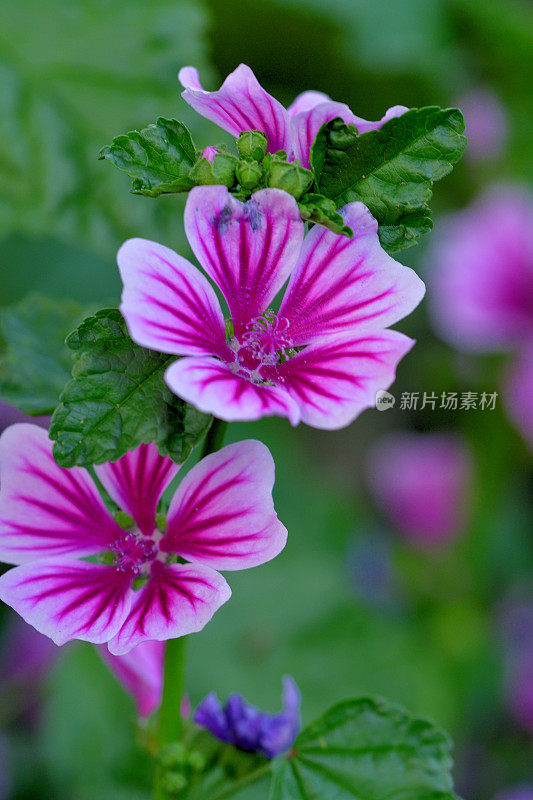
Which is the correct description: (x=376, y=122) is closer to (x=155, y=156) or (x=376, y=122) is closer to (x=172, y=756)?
(x=155, y=156)

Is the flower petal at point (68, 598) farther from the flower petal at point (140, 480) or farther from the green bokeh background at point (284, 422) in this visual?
the green bokeh background at point (284, 422)

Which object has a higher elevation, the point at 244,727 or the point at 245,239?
the point at 245,239

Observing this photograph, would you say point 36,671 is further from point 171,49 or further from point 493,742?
point 171,49

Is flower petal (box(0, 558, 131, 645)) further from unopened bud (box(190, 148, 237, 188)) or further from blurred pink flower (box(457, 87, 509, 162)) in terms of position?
blurred pink flower (box(457, 87, 509, 162))

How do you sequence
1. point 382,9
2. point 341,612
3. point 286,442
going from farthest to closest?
point 382,9
point 286,442
point 341,612

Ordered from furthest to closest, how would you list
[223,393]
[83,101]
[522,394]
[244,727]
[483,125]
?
[483,125], [522,394], [83,101], [244,727], [223,393]

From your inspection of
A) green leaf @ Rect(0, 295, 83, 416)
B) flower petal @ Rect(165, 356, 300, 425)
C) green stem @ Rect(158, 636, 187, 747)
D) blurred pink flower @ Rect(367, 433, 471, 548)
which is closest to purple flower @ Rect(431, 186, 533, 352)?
blurred pink flower @ Rect(367, 433, 471, 548)

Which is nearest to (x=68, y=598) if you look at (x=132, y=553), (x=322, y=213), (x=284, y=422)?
(x=132, y=553)

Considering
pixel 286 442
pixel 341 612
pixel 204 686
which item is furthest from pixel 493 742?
pixel 286 442
